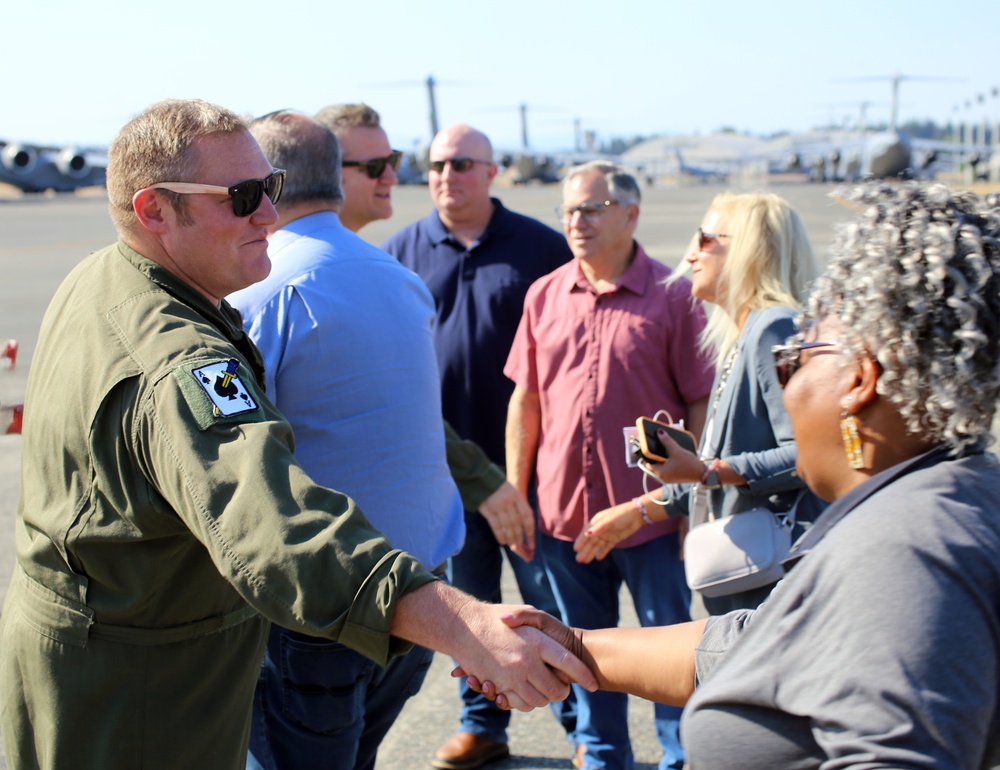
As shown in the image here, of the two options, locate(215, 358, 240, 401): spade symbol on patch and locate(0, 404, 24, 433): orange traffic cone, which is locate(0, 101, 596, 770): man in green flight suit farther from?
locate(0, 404, 24, 433): orange traffic cone

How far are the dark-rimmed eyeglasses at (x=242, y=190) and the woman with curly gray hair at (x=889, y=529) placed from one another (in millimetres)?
1157

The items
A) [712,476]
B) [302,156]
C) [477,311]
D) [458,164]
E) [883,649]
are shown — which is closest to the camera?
[883,649]

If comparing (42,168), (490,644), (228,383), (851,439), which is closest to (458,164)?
(228,383)

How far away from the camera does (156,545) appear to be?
1.94 m

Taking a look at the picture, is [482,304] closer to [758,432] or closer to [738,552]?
[758,432]

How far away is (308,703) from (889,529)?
1.71 meters

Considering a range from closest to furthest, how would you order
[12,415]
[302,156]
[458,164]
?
[12,415] < [302,156] < [458,164]

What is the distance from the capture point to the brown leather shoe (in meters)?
3.69

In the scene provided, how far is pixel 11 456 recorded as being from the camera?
756cm

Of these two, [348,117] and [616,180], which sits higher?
[348,117]

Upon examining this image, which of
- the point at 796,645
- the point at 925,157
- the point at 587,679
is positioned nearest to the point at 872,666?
the point at 796,645

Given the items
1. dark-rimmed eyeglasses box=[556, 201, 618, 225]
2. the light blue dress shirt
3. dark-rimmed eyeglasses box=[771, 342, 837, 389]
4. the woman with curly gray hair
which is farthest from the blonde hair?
the woman with curly gray hair

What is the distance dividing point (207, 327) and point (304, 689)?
1.13 m

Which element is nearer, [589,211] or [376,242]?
[589,211]
